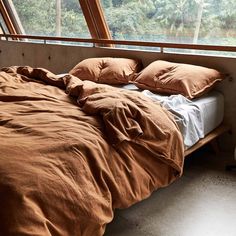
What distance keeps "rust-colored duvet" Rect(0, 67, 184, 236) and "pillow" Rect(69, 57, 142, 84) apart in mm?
804

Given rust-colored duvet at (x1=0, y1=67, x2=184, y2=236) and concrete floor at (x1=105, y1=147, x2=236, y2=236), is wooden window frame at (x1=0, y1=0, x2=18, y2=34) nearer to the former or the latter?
rust-colored duvet at (x1=0, y1=67, x2=184, y2=236)

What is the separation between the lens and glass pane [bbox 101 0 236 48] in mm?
2863

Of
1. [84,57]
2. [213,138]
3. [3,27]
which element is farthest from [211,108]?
[3,27]

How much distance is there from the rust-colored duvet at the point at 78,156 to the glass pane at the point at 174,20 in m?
1.27

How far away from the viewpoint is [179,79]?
2.62 metres

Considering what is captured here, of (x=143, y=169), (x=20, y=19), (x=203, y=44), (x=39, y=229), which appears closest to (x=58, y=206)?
(x=39, y=229)

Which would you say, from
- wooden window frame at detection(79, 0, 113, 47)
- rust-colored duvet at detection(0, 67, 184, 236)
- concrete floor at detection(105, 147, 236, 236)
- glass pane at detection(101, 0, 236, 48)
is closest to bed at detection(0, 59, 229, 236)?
rust-colored duvet at detection(0, 67, 184, 236)

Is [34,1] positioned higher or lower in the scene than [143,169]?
higher

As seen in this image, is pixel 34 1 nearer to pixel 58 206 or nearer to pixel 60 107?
pixel 60 107

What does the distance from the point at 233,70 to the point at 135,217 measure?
1542 millimetres

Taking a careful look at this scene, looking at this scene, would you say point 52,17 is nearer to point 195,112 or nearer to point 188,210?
point 195,112

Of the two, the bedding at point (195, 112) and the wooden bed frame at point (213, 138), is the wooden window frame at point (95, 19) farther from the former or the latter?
the wooden bed frame at point (213, 138)

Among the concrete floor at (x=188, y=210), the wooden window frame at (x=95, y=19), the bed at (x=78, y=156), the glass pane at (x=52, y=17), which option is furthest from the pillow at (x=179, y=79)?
the glass pane at (x=52, y=17)

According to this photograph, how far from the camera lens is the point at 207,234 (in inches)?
71.8
